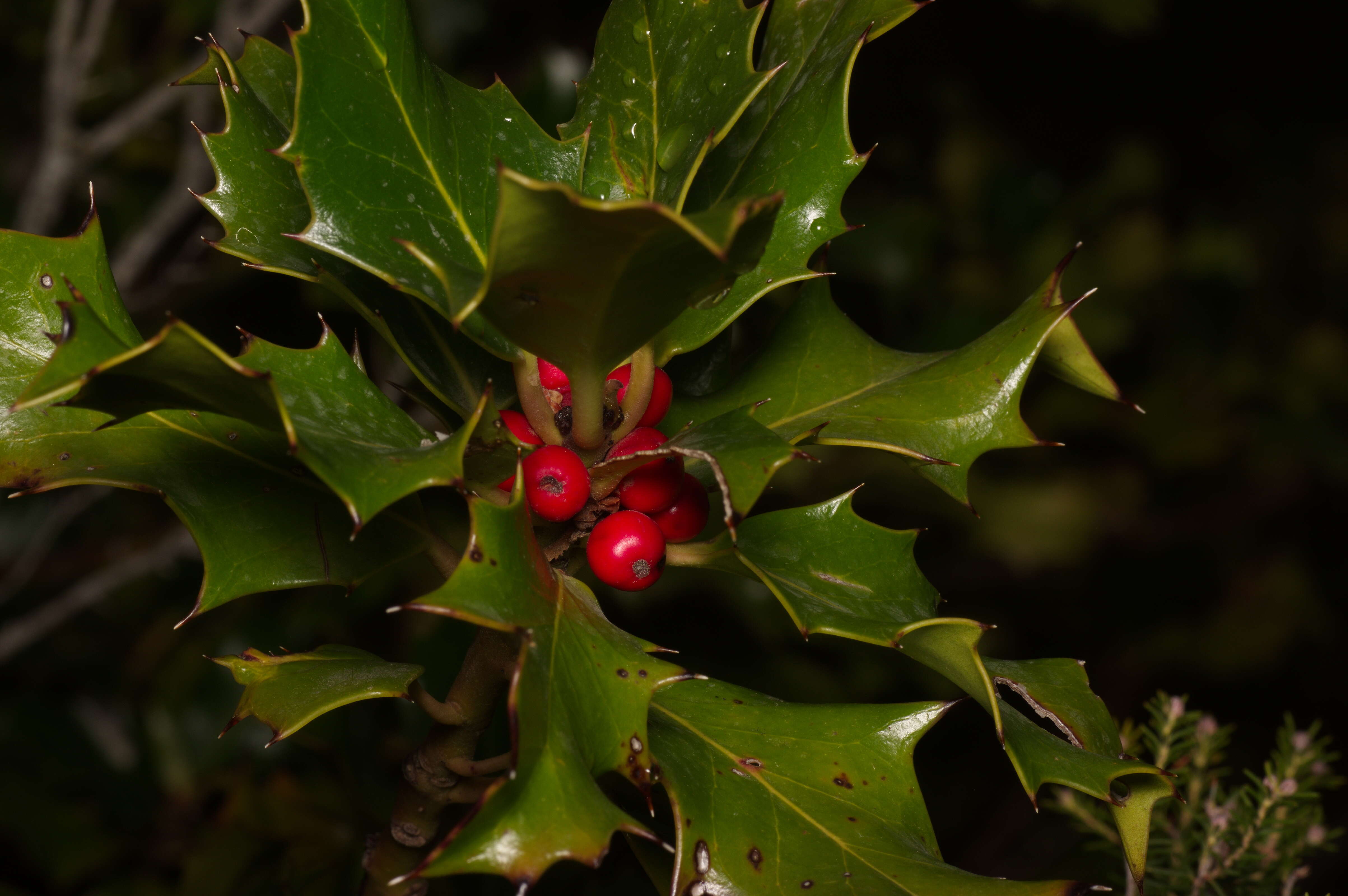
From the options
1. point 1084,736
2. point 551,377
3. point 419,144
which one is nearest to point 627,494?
point 551,377

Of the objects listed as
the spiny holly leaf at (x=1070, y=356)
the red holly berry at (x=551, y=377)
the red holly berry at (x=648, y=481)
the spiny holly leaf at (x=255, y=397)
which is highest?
the spiny holly leaf at (x=255, y=397)

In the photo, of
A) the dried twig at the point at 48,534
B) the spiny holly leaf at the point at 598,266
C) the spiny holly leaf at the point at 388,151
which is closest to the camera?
the spiny holly leaf at the point at 598,266

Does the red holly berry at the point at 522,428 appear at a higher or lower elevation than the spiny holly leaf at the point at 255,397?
lower

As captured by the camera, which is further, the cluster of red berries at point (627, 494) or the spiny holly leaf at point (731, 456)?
the cluster of red berries at point (627, 494)

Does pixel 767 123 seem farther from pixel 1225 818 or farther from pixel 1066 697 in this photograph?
pixel 1225 818

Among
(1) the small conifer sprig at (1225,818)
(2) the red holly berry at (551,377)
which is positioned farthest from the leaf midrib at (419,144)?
(1) the small conifer sprig at (1225,818)

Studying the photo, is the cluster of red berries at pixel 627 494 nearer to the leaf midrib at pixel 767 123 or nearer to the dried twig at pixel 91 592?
the leaf midrib at pixel 767 123

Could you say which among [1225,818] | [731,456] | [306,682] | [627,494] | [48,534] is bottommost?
[48,534]
